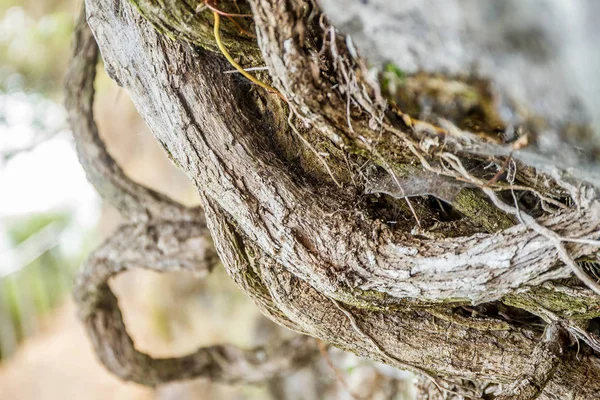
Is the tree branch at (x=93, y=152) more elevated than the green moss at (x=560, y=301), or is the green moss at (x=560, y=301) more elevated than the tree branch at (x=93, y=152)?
the tree branch at (x=93, y=152)

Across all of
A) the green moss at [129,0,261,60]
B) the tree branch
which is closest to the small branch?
the tree branch

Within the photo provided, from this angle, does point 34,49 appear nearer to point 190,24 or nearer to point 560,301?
point 190,24

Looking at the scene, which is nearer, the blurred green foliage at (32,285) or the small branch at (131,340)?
the small branch at (131,340)

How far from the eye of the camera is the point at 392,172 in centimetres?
74

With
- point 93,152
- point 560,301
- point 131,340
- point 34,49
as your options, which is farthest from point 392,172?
point 34,49

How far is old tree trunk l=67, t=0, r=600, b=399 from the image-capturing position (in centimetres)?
54

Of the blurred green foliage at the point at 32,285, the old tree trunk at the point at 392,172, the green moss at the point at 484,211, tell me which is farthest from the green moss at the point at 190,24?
the blurred green foliage at the point at 32,285

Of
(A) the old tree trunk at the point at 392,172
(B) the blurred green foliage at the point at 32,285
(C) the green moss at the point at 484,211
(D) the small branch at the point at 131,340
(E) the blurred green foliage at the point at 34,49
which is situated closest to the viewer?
(A) the old tree trunk at the point at 392,172

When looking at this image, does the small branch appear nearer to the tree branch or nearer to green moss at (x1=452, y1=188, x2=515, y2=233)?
the tree branch

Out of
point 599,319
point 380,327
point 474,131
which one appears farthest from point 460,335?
point 474,131

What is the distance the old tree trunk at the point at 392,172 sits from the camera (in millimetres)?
542

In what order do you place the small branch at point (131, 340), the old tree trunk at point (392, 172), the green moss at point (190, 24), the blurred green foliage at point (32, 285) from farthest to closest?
the blurred green foliage at point (32, 285)
the small branch at point (131, 340)
the green moss at point (190, 24)
the old tree trunk at point (392, 172)

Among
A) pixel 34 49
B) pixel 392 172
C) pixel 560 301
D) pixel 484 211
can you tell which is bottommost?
pixel 560 301

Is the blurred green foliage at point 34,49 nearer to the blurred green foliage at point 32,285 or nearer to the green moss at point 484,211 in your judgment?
the blurred green foliage at point 32,285
